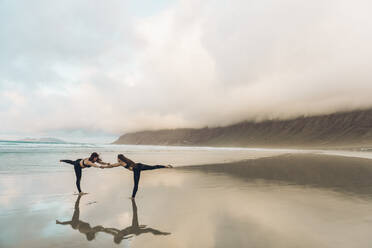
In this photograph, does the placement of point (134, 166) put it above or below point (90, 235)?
above

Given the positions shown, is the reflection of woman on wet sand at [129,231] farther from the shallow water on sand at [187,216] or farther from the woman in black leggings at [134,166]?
the woman in black leggings at [134,166]

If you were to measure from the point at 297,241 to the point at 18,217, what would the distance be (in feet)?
30.6

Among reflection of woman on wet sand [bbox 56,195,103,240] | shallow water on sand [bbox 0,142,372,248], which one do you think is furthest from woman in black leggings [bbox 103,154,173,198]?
reflection of woman on wet sand [bbox 56,195,103,240]

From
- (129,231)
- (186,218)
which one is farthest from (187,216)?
(129,231)

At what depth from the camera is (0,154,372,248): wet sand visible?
6.45m

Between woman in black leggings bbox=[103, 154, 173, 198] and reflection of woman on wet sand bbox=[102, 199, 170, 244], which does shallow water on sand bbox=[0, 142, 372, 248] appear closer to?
reflection of woman on wet sand bbox=[102, 199, 170, 244]

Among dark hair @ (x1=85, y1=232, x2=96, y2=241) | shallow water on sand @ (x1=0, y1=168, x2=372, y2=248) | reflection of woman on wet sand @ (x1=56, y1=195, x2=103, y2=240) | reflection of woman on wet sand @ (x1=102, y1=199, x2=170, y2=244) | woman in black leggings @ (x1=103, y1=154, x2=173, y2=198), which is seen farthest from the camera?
woman in black leggings @ (x1=103, y1=154, x2=173, y2=198)

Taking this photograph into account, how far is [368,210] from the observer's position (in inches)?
369

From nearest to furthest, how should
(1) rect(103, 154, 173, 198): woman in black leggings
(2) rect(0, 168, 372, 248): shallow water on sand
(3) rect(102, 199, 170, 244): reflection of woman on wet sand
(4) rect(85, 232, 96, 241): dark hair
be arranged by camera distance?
(2) rect(0, 168, 372, 248): shallow water on sand → (4) rect(85, 232, 96, 241): dark hair → (3) rect(102, 199, 170, 244): reflection of woman on wet sand → (1) rect(103, 154, 173, 198): woman in black leggings

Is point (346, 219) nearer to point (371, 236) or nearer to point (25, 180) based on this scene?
point (371, 236)

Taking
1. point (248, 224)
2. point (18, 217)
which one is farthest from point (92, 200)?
point (248, 224)

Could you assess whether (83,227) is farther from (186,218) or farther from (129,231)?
(186,218)

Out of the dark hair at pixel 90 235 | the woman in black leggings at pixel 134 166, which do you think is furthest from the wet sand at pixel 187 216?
the woman in black leggings at pixel 134 166

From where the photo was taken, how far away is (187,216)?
336 inches
